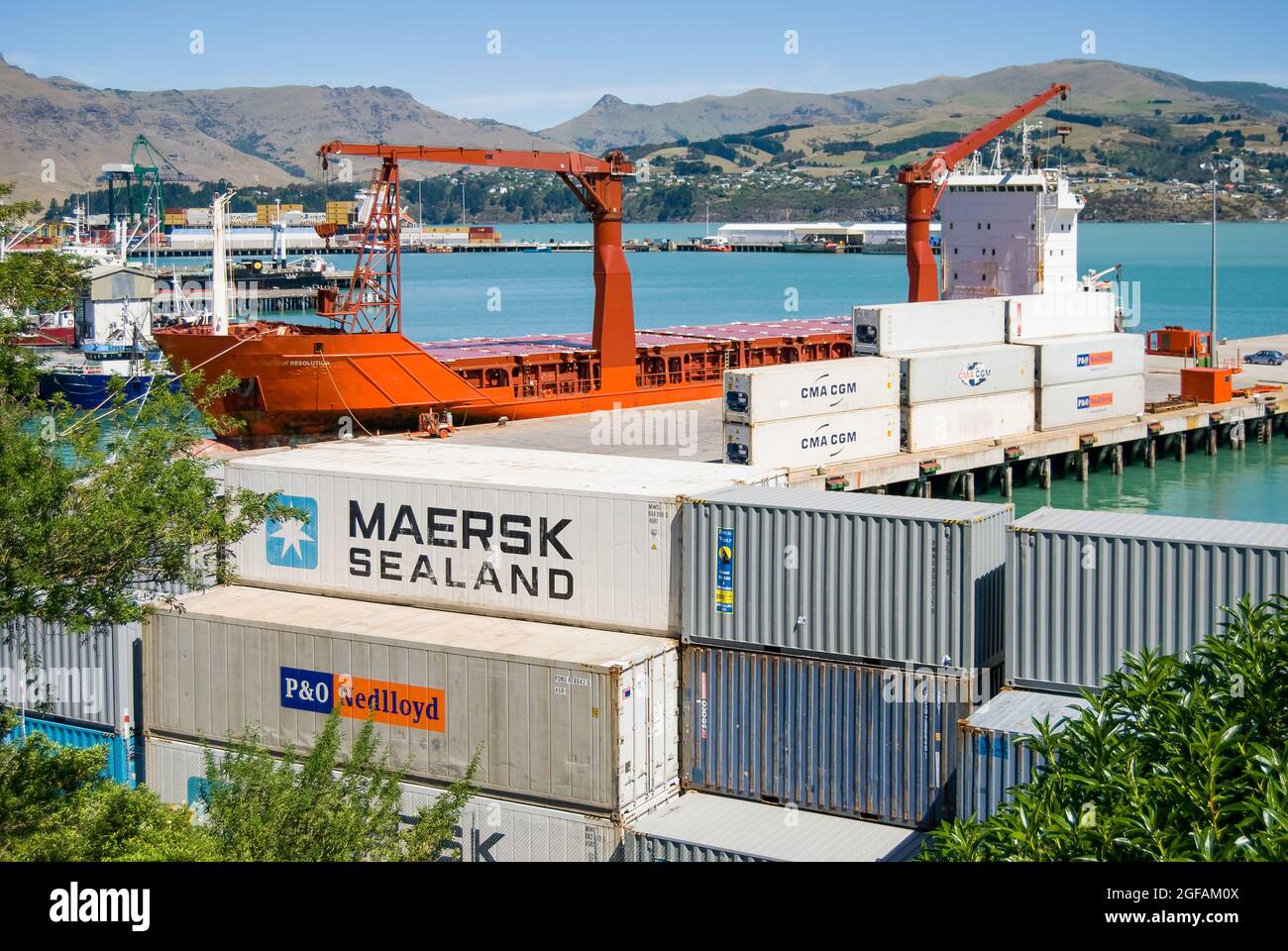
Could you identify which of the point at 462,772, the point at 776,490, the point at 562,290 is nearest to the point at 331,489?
the point at 462,772

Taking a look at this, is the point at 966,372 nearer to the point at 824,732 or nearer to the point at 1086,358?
the point at 1086,358

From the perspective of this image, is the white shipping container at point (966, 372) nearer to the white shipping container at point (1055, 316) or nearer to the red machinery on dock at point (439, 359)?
the white shipping container at point (1055, 316)

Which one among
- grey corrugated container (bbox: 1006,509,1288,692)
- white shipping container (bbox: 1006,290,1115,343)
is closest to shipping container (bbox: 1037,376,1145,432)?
white shipping container (bbox: 1006,290,1115,343)

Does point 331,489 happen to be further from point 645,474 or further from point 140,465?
point 140,465

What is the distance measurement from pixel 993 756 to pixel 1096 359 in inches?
1249

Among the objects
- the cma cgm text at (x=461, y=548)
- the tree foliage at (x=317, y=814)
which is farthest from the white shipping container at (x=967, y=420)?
the tree foliage at (x=317, y=814)

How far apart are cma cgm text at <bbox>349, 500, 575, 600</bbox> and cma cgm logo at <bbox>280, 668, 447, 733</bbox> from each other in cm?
223

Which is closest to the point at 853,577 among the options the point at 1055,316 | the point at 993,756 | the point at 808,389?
the point at 993,756

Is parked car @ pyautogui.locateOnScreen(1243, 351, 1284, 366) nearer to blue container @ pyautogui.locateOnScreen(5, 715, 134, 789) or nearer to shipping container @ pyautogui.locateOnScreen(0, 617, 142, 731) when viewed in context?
shipping container @ pyautogui.locateOnScreen(0, 617, 142, 731)

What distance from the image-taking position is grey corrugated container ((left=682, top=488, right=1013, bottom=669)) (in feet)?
53.8

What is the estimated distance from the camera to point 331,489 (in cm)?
2067

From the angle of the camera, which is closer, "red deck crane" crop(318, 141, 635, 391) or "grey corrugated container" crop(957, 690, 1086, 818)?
"grey corrugated container" crop(957, 690, 1086, 818)

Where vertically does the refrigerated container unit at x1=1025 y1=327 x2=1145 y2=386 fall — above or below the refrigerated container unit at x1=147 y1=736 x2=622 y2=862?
above
